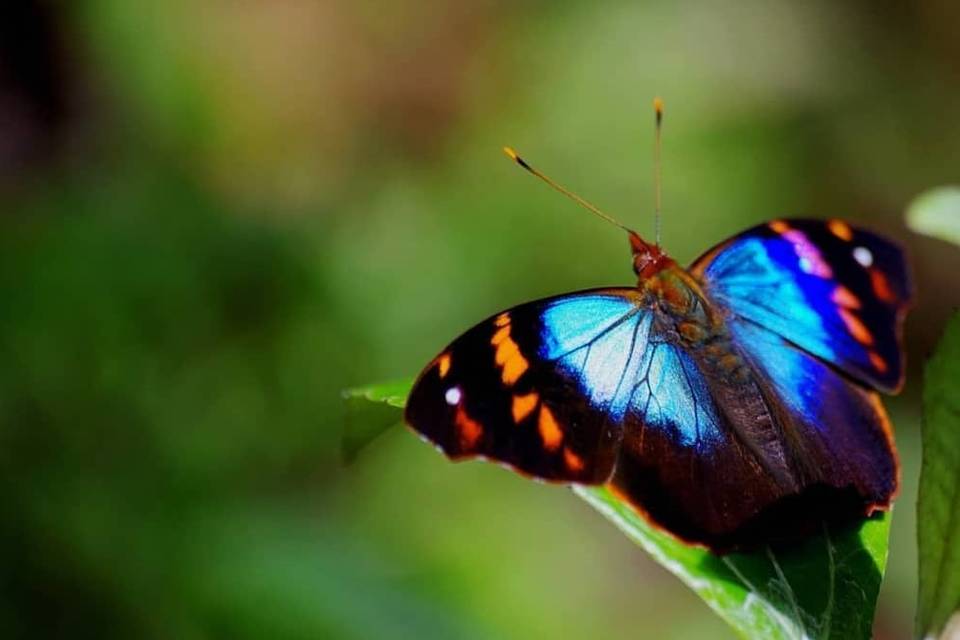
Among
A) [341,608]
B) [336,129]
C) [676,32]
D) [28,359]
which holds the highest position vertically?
[676,32]

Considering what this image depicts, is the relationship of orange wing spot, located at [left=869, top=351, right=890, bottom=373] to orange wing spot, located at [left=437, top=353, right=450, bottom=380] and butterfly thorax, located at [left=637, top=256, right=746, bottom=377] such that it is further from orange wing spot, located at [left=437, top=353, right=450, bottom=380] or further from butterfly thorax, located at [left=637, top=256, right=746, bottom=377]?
orange wing spot, located at [left=437, top=353, right=450, bottom=380]

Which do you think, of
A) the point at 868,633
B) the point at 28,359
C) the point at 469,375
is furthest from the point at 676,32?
the point at 868,633

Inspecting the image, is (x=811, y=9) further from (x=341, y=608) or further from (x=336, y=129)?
(x=341, y=608)

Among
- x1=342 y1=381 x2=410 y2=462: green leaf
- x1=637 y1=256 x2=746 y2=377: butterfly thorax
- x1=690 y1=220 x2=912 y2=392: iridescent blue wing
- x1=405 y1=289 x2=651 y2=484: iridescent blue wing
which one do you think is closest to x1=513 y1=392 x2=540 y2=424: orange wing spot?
x1=405 y1=289 x2=651 y2=484: iridescent blue wing

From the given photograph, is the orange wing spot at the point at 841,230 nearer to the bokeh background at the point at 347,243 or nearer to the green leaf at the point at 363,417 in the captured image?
the green leaf at the point at 363,417

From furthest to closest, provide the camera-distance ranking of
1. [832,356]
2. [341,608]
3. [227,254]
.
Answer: [227,254]
[341,608]
[832,356]

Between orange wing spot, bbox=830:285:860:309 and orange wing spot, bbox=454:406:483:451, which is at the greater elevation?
orange wing spot, bbox=830:285:860:309

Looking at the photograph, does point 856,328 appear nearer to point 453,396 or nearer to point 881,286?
point 881,286
